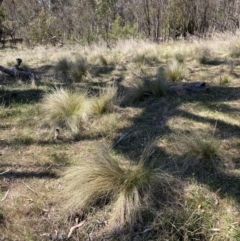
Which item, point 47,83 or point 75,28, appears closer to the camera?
point 47,83

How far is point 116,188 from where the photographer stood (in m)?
2.14

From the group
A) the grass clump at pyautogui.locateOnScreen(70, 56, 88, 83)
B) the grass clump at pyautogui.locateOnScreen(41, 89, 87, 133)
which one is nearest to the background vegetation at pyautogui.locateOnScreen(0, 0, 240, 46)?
the grass clump at pyautogui.locateOnScreen(70, 56, 88, 83)

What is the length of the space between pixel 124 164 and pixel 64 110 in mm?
1336

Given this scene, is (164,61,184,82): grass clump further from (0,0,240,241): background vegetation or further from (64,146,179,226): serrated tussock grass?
(64,146,179,226): serrated tussock grass

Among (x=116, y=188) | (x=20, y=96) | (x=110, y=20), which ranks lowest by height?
(x=110, y=20)

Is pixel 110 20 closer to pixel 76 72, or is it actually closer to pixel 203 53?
pixel 203 53

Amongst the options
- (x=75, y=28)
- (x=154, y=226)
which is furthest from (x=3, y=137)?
(x=75, y=28)

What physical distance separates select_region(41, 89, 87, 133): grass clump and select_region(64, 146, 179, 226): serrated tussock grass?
1.19 m

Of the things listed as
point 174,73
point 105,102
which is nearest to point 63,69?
point 174,73

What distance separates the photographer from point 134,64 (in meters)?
6.98

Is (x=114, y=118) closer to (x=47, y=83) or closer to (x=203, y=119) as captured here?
(x=203, y=119)

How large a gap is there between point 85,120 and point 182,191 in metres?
1.68

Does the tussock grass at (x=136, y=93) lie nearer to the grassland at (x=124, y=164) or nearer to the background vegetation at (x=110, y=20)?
the grassland at (x=124, y=164)

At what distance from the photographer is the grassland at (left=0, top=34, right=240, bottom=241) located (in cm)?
197
